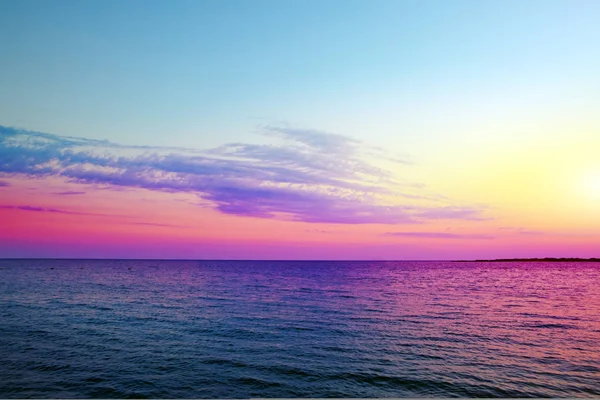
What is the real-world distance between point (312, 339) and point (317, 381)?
1048 cm

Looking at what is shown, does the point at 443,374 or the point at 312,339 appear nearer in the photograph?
the point at 443,374

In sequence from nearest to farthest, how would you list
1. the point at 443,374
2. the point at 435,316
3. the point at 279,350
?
the point at 443,374 < the point at 279,350 < the point at 435,316

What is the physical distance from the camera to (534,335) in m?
34.8

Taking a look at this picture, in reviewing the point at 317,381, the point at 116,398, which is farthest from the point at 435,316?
the point at 116,398

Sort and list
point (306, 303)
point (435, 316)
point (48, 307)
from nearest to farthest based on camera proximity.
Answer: point (435, 316) → point (48, 307) → point (306, 303)

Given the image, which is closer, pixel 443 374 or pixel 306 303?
pixel 443 374

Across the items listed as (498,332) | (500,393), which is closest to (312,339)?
(500,393)

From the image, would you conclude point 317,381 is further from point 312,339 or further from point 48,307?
point 48,307

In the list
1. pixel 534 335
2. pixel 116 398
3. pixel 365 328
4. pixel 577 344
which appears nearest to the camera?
pixel 116 398

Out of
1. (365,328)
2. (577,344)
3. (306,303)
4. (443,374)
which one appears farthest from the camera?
(306,303)

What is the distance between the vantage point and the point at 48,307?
50562 millimetres

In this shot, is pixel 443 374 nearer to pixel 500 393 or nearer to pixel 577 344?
pixel 500 393

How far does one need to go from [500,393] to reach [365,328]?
17677mm

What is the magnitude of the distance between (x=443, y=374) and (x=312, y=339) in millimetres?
12066
